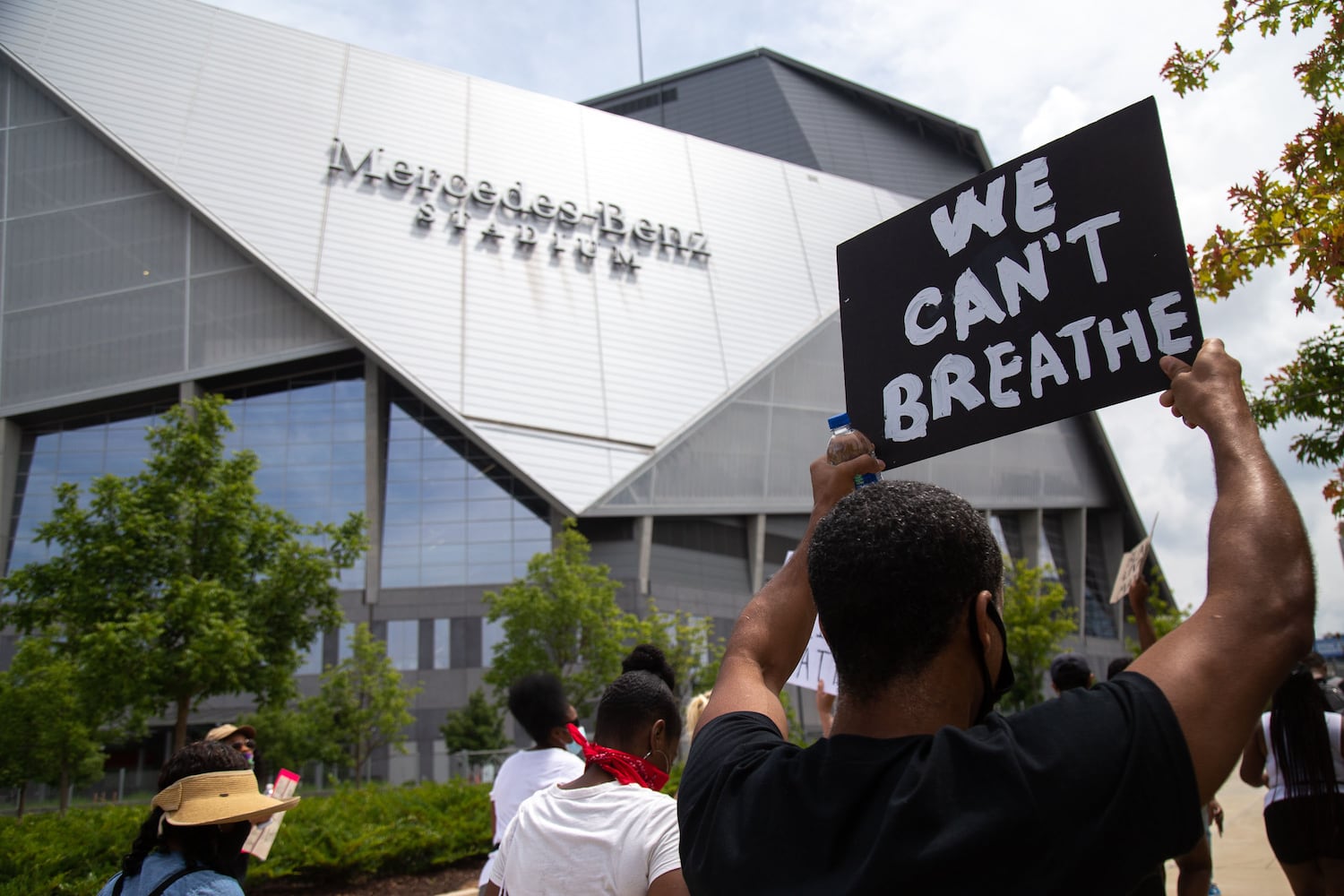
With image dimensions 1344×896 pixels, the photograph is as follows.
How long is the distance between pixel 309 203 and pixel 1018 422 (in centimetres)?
3152

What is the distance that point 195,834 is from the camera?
3.14 m

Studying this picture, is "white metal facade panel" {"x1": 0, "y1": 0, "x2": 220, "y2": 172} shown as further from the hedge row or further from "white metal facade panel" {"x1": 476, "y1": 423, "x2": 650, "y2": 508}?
the hedge row

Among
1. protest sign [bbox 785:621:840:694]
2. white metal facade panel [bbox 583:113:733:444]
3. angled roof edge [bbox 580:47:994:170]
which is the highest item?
angled roof edge [bbox 580:47:994:170]

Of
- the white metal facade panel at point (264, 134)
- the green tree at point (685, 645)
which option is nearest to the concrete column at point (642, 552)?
the green tree at point (685, 645)

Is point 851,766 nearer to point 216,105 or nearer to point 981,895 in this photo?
point 981,895

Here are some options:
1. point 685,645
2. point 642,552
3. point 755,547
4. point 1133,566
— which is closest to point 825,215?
point 755,547

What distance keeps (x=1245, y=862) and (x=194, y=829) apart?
388 inches

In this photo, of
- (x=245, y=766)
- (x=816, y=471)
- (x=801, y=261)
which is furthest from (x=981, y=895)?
(x=801, y=261)

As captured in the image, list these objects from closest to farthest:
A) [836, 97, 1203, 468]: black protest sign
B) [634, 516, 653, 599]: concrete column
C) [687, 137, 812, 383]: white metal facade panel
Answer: [836, 97, 1203, 468]: black protest sign < [634, 516, 653, 599]: concrete column < [687, 137, 812, 383]: white metal facade panel

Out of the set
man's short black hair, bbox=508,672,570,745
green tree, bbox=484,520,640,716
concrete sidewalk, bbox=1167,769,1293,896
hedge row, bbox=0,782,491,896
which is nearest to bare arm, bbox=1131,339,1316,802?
man's short black hair, bbox=508,672,570,745

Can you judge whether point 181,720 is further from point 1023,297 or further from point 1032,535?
point 1032,535

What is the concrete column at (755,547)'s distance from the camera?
3438 centimetres

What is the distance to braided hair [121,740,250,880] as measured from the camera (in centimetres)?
312

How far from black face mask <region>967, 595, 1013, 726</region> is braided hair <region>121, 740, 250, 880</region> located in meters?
2.53
